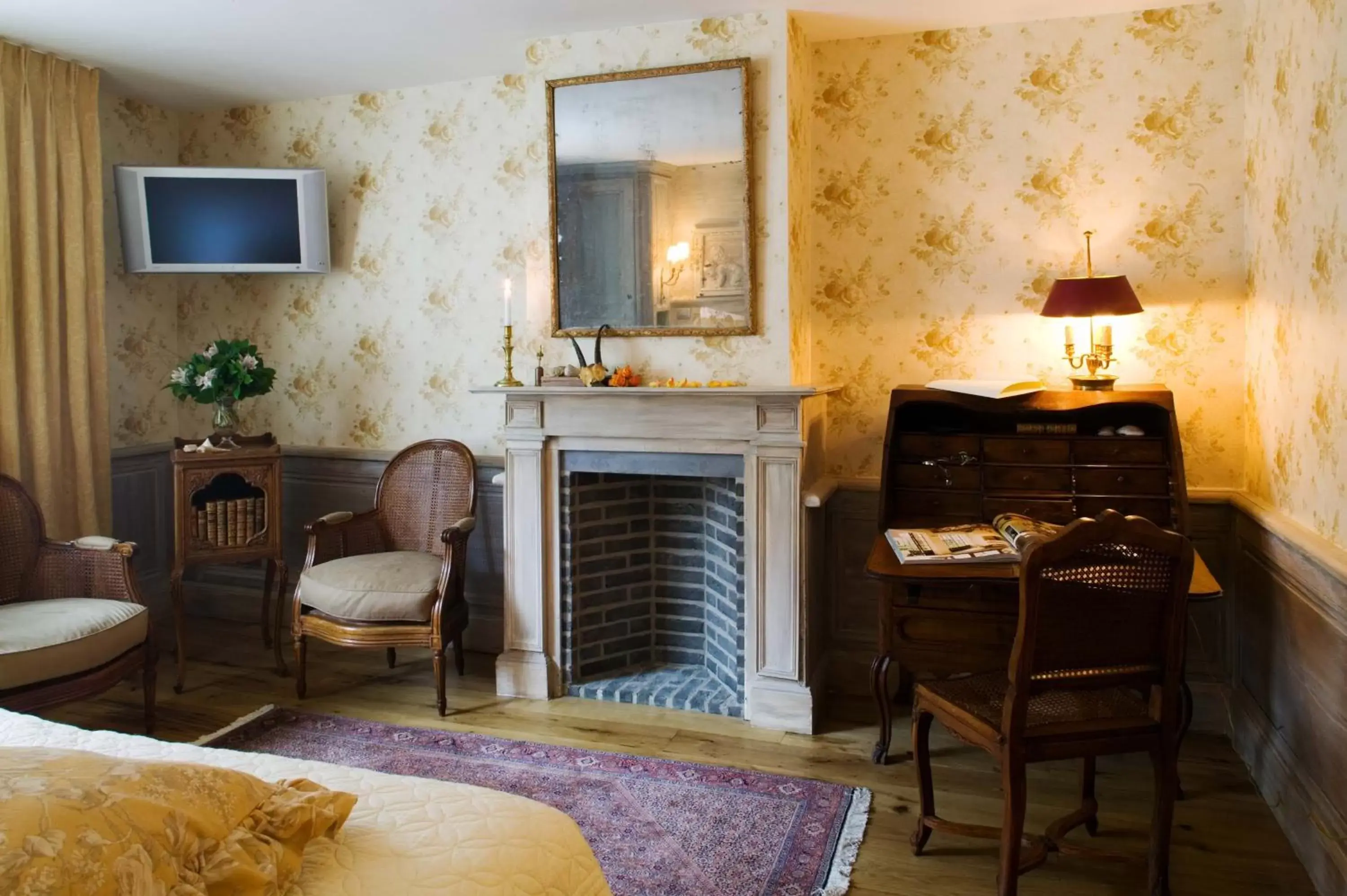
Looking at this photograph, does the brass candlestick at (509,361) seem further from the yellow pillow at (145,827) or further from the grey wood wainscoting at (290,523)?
the yellow pillow at (145,827)

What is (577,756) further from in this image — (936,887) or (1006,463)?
(1006,463)

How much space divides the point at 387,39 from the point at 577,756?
8.59ft

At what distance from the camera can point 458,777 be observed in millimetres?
2738

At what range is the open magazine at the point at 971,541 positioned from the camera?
7.96 feet

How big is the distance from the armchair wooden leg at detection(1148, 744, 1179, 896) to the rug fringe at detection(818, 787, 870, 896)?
2.22 ft

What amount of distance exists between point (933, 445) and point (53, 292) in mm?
3366

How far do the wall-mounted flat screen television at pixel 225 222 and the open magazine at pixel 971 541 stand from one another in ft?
9.24

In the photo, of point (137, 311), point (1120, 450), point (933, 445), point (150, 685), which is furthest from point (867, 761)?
point (137, 311)

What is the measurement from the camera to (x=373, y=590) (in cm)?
323

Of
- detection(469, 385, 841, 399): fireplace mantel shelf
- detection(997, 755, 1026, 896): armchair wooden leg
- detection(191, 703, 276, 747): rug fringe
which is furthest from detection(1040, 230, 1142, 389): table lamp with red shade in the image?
detection(191, 703, 276, 747): rug fringe

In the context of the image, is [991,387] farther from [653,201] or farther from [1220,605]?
[653,201]

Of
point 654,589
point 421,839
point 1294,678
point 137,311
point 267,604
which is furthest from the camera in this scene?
point 137,311

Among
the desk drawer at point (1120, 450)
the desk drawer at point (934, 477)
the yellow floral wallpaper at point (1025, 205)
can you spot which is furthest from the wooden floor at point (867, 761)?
the yellow floral wallpaper at point (1025, 205)

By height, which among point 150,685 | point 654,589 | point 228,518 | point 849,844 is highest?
point 228,518
